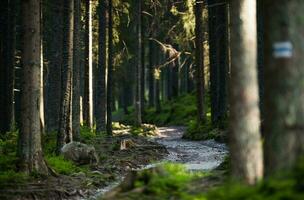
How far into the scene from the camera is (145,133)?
2803 centimetres

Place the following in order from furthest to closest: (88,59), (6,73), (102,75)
→ (102,75) < (88,59) < (6,73)

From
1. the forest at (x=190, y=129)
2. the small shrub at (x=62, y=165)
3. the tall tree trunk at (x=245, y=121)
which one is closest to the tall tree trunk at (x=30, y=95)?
the forest at (x=190, y=129)

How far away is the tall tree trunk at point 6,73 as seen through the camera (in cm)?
1988

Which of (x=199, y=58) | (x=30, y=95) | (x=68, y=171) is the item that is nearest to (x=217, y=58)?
(x=199, y=58)

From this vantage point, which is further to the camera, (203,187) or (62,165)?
(62,165)

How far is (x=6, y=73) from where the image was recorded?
66.5 feet

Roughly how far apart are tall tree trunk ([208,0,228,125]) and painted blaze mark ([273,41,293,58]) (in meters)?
17.4

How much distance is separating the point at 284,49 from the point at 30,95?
7221 millimetres

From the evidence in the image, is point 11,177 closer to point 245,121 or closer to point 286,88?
point 245,121

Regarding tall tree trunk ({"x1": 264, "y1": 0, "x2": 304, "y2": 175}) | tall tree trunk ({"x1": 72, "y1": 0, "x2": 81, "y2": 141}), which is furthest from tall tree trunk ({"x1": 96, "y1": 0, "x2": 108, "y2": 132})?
tall tree trunk ({"x1": 264, "y1": 0, "x2": 304, "y2": 175})

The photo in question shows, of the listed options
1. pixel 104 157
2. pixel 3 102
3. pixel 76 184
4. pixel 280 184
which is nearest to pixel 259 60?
pixel 104 157

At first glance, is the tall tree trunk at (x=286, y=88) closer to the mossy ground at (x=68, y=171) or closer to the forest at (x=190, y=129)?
the forest at (x=190, y=129)

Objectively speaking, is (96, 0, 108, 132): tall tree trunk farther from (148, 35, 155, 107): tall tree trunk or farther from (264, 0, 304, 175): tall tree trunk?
(264, 0, 304, 175): tall tree trunk

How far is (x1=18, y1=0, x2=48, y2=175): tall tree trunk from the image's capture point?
11.2 meters
